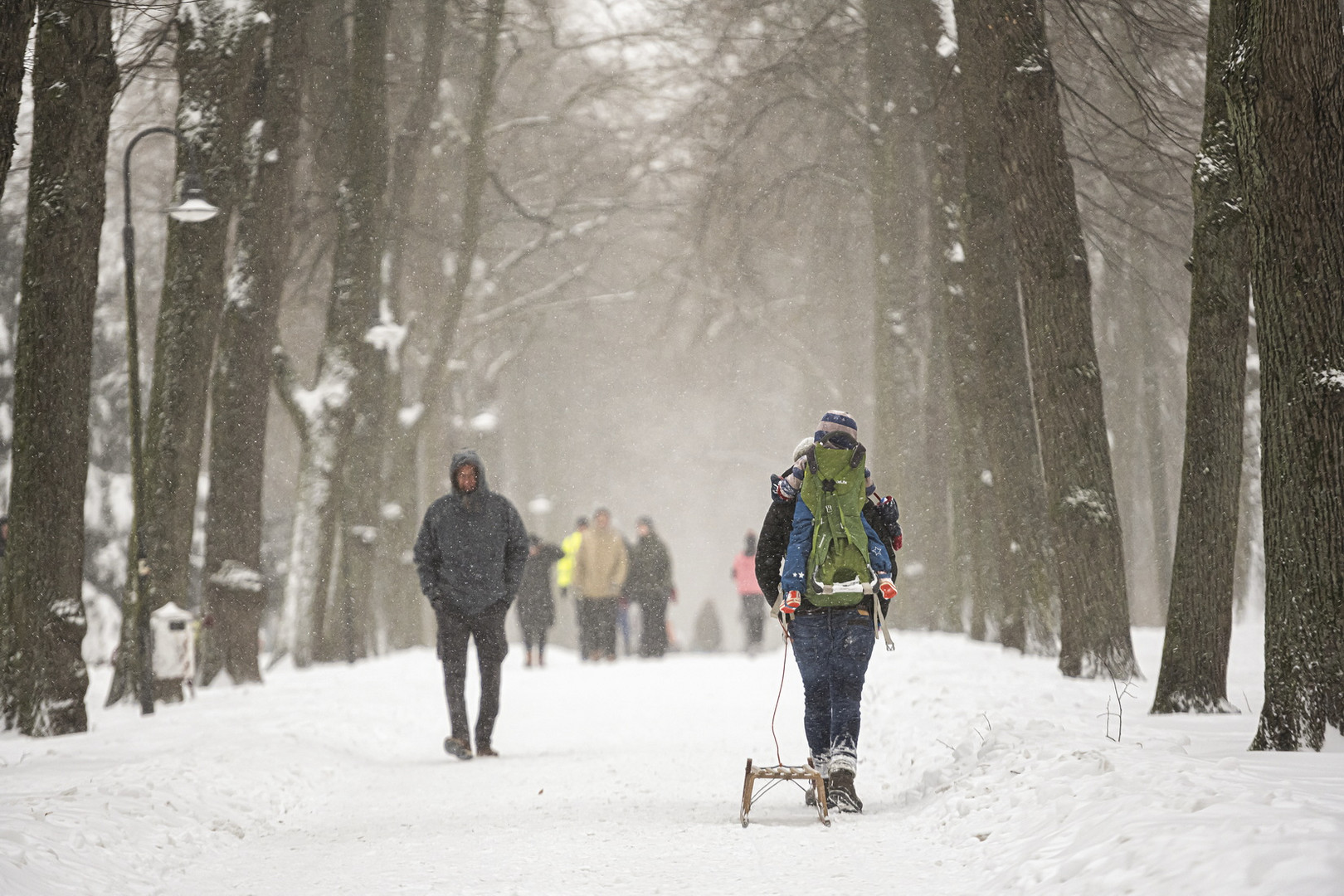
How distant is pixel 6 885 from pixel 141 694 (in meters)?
7.35

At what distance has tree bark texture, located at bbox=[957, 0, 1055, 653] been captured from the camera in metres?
12.8

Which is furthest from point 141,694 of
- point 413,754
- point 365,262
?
point 365,262

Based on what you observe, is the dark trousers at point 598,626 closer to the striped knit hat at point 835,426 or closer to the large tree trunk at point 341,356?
the large tree trunk at point 341,356

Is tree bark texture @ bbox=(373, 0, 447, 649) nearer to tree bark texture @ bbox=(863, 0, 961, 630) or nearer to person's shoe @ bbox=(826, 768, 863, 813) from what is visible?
tree bark texture @ bbox=(863, 0, 961, 630)

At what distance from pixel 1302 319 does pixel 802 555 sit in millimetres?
2460

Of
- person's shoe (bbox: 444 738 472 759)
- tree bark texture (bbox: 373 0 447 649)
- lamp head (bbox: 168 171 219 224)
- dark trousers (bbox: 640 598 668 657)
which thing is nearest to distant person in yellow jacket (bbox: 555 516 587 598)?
dark trousers (bbox: 640 598 668 657)

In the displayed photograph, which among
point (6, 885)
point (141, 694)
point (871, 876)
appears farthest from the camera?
point (141, 694)

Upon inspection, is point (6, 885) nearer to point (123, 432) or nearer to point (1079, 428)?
point (1079, 428)

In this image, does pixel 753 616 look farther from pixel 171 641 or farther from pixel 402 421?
pixel 171 641

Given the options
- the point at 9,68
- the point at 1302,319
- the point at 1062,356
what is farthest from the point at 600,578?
the point at 1302,319

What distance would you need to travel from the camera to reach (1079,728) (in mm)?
7059

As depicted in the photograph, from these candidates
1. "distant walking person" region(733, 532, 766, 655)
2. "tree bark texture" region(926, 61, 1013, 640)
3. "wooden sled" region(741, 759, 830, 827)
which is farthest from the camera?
"distant walking person" region(733, 532, 766, 655)

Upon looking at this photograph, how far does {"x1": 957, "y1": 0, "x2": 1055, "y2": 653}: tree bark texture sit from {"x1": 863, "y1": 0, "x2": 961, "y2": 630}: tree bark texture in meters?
4.84

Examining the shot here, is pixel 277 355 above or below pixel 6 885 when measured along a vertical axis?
above
